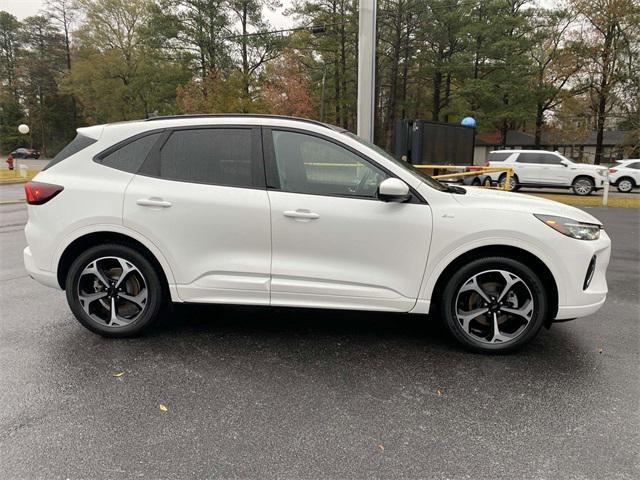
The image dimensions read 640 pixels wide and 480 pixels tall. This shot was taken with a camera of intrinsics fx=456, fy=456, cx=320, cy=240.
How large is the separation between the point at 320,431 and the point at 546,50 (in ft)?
137

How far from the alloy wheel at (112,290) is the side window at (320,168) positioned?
1442 mm

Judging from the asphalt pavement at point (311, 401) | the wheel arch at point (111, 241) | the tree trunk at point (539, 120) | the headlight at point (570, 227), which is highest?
the tree trunk at point (539, 120)

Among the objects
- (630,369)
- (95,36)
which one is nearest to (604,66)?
(630,369)

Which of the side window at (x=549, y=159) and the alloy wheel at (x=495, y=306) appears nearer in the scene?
the alloy wheel at (x=495, y=306)

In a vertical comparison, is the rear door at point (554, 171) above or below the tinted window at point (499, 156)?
below

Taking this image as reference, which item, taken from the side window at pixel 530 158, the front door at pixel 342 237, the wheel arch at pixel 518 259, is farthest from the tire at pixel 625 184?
the front door at pixel 342 237

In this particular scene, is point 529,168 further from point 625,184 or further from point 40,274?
point 40,274

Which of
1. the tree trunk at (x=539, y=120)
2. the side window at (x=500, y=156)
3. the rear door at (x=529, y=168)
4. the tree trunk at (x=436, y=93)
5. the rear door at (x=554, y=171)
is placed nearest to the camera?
the rear door at (x=554, y=171)

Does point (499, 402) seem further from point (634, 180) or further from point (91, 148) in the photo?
point (634, 180)

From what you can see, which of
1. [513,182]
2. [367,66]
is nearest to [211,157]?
→ [367,66]

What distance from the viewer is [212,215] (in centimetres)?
348

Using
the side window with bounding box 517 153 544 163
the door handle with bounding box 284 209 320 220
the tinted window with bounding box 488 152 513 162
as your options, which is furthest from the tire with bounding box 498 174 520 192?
the door handle with bounding box 284 209 320 220

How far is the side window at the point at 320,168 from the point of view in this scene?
137 inches

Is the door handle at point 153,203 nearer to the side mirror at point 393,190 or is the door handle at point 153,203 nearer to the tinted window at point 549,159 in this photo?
the side mirror at point 393,190
